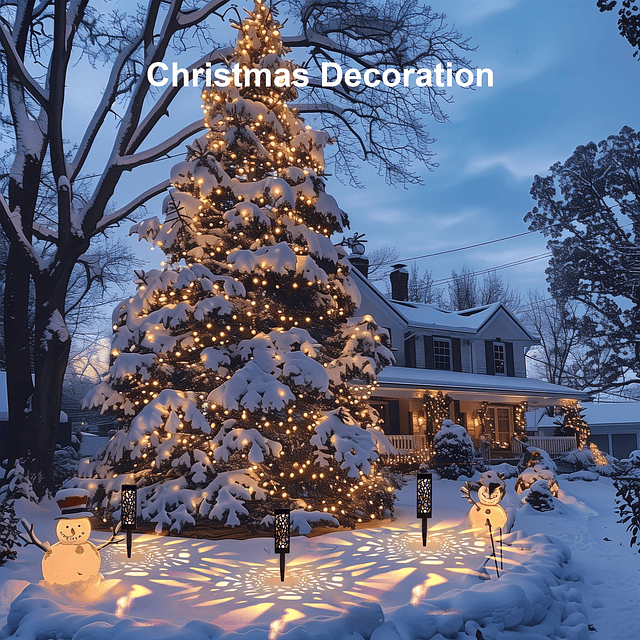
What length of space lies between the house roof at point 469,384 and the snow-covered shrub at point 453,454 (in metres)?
3.10

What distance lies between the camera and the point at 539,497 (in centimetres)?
1380

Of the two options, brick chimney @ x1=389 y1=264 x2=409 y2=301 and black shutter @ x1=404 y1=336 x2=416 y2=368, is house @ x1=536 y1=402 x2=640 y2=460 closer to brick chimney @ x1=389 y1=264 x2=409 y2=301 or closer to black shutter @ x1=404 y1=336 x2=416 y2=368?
brick chimney @ x1=389 y1=264 x2=409 y2=301

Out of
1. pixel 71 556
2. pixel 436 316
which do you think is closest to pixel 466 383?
pixel 436 316

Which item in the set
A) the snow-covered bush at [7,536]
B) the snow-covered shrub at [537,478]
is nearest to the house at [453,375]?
the snow-covered shrub at [537,478]

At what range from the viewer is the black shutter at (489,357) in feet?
101

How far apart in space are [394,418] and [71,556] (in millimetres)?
19662

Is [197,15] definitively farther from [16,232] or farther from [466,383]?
[466,383]

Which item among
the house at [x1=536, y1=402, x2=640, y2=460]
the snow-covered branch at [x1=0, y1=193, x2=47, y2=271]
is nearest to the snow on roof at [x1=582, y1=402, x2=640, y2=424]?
the house at [x1=536, y1=402, x2=640, y2=460]

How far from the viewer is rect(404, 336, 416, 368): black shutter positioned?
28.2 m

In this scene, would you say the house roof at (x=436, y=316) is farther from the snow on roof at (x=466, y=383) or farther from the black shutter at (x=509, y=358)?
the snow on roof at (x=466, y=383)

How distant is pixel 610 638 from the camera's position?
273 inches

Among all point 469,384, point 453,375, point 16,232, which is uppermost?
point 16,232

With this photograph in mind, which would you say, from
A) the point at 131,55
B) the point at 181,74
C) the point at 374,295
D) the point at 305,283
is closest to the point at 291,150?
the point at 305,283

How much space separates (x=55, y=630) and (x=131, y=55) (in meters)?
14.9
